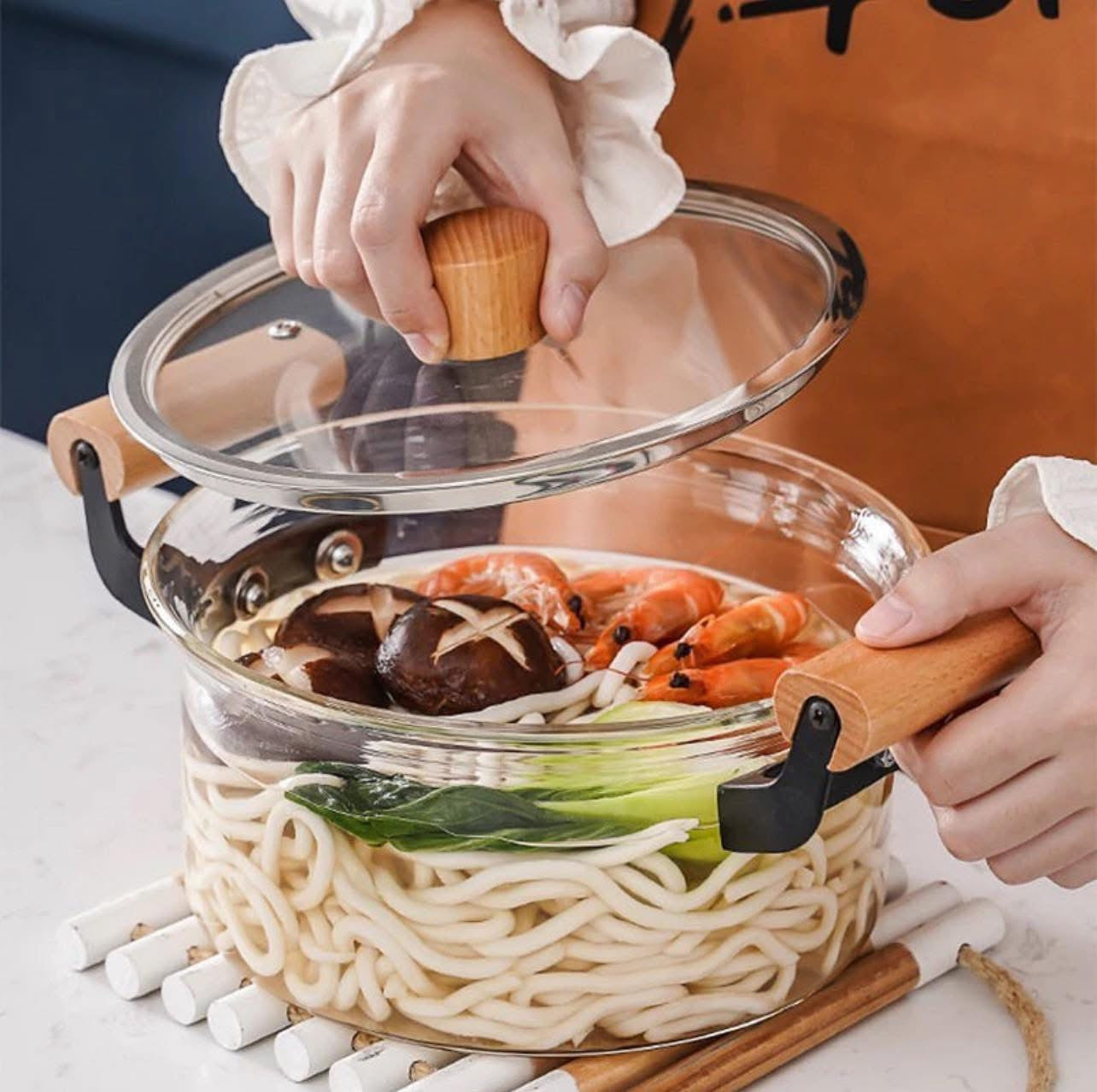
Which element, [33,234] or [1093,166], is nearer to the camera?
[1093,166]

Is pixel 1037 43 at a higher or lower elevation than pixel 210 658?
higher

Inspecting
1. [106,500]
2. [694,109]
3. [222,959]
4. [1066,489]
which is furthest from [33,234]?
[1066,489]

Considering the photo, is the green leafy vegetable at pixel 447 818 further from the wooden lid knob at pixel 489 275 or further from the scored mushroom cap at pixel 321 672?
the wooden lid knob at pixel 489 275

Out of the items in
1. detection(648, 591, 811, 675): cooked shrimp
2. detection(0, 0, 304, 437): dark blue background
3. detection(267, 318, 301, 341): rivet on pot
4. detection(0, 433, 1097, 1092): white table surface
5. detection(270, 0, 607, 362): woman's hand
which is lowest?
detection(0, 0, 304, 437): dark blue background

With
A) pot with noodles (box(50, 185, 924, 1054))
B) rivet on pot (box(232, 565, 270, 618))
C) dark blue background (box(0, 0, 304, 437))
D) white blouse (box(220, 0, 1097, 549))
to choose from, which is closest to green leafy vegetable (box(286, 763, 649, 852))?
A: pot with noodles (box(50, 185, 924, 1054))

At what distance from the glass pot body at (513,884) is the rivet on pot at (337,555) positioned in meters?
0.13

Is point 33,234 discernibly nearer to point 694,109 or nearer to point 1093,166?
point 694,109

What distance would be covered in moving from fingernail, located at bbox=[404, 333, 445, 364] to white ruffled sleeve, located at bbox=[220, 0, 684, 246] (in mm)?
115

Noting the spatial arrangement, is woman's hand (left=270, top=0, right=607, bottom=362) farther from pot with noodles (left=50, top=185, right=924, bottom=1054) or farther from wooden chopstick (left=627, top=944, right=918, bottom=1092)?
wooden chopstick (left=627, top=944, right=918, bottom=1092)

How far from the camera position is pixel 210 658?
2.58 ft

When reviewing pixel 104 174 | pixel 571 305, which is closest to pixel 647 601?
pixel 571 305

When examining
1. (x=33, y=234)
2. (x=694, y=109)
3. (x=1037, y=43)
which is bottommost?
(x=33, y=234)

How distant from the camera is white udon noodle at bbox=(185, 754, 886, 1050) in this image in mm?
753

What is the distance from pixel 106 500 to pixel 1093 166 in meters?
0.57
